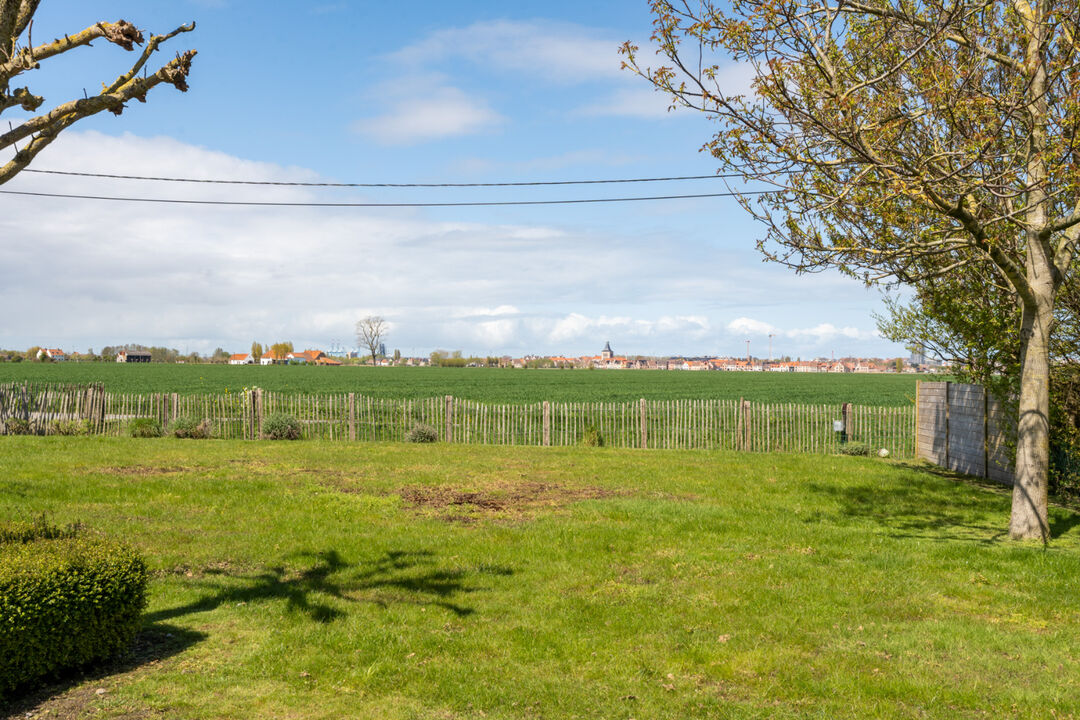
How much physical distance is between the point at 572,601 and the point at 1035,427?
735cm

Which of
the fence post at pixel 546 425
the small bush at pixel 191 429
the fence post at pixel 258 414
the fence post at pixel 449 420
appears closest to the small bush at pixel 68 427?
the small bush at pixel 191 429

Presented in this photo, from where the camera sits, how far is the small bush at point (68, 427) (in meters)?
23.9

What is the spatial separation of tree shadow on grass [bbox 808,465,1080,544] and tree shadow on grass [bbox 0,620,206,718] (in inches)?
373

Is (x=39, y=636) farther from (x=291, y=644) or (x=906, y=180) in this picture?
(x=906, y=180)

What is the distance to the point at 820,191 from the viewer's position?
1045cm

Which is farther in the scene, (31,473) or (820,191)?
(31,473)

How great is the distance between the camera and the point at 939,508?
1331cm

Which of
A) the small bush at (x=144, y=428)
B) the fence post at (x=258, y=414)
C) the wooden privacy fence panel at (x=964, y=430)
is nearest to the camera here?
the wooden privacy fence panel at (x=964, y=430)

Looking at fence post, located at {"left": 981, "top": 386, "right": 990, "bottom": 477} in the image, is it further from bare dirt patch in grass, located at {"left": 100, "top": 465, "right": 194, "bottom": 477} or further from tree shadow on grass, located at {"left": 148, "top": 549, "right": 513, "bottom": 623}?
bare dirt patch in grass, located at {"left": 100, "top": 465, "right": 194, "bottom": 477}

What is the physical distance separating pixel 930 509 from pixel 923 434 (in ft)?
28.2

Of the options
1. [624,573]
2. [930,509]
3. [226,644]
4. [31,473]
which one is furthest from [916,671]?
[31,473]

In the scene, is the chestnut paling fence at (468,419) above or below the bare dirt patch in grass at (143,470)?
above

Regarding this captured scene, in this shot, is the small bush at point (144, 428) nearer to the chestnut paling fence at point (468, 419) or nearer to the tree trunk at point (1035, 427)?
the chestnut paling fence at point (468, 419)

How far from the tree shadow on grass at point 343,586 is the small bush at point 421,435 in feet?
46.3
